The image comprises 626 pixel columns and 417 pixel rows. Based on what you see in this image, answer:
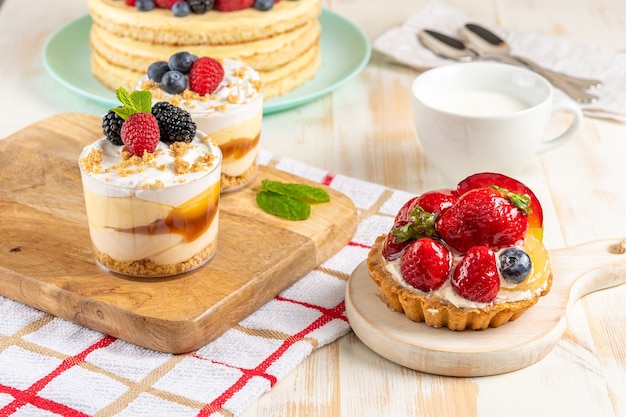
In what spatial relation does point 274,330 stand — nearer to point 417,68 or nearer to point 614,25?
point 417,68

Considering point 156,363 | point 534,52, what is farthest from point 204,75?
point 534,52

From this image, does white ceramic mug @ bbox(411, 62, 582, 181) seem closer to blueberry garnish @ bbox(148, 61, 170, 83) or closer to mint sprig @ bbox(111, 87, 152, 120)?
blueberry garnish @ bbox(148, 61, 170, 83)

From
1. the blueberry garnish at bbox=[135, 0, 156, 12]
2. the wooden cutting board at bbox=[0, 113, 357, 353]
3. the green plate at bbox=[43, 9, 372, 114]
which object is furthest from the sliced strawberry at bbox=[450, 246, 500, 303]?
the blueberry garnish at bbox=[135, 0, 156, 12]

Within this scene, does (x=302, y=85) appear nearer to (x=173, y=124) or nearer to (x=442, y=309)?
(x=173, y=124)

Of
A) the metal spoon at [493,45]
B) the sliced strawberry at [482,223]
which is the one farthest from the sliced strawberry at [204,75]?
the metal spoon at [493,45]

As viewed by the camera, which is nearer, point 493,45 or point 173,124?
point 173,124
